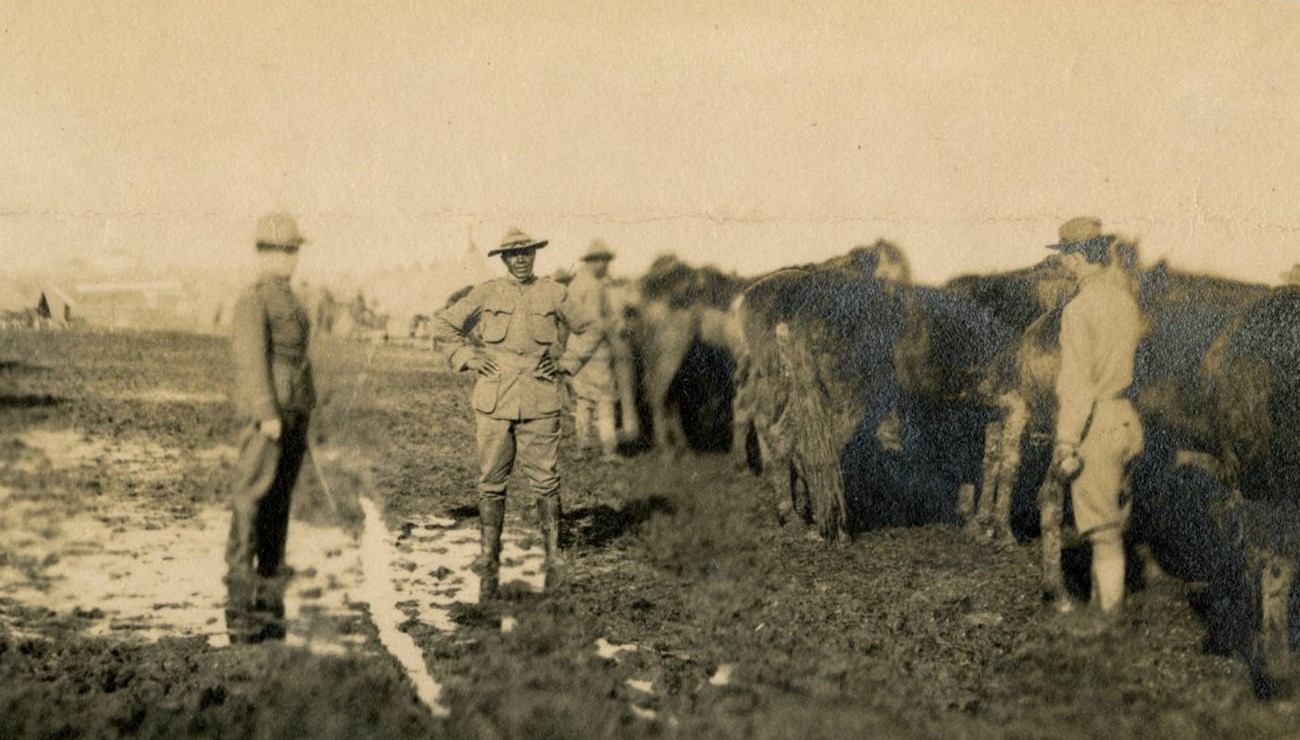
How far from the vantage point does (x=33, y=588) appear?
425cm

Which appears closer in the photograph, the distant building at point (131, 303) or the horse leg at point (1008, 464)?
the distant building at point (131, 303)

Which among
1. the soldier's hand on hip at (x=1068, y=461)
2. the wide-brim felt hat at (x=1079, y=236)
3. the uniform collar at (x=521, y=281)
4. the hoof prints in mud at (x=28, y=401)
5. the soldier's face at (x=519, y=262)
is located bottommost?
the soldier's hand on hip at (x=1068, y=461)

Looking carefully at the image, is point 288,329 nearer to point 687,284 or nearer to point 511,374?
point 511,374

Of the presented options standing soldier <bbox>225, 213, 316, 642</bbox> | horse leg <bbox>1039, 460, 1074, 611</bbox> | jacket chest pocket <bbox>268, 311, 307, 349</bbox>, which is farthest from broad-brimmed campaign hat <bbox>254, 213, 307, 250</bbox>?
horse leg <bbox>1039, 460, 1074, 611</bbox>

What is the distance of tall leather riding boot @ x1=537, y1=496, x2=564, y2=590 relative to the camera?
4.61 meters

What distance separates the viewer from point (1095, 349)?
14.7 feet

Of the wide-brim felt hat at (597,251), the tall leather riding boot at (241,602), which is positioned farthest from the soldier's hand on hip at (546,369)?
the tall leather riding boot at (241,602)

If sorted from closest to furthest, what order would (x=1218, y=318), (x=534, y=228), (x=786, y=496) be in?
(x=534, y=228) < (x=1218, y=318) < (x=786, y=496)

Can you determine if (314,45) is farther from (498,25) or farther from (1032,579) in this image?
(1032,579)

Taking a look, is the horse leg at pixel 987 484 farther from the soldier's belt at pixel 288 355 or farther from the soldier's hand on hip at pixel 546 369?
the soldier's belt at pixel 288 355

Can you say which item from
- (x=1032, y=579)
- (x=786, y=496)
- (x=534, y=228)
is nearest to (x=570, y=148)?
(x=534, y=228)

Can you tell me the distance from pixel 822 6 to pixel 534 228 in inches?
63.7

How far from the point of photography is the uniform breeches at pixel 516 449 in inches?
179

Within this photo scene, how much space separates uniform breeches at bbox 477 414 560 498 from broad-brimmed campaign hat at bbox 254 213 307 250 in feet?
3.49
